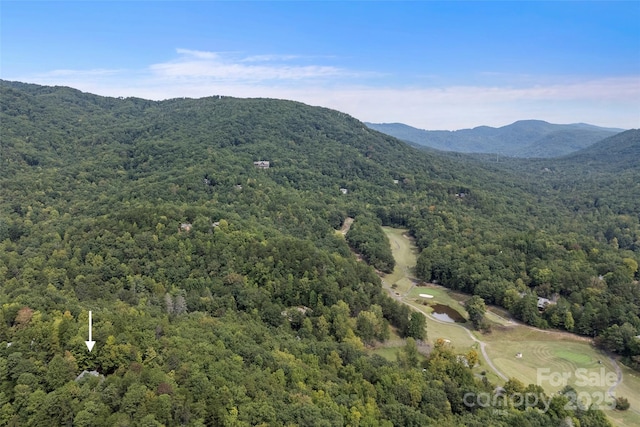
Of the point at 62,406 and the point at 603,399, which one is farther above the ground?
the point at 62,406

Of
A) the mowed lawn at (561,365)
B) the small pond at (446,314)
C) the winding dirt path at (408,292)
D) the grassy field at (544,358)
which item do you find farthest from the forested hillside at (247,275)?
the small pond at (446,314)

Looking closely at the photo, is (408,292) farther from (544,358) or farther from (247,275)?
(247,275)

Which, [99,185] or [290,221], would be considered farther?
[99,185]

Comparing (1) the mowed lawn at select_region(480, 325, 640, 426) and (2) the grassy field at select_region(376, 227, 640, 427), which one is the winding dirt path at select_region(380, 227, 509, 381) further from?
(1) the mowed lawn at select_region(480, 325, 640, 426)

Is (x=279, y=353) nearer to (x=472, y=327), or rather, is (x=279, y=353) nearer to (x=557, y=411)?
(x=557, y=411)

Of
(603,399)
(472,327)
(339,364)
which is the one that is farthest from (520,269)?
(339,364)
